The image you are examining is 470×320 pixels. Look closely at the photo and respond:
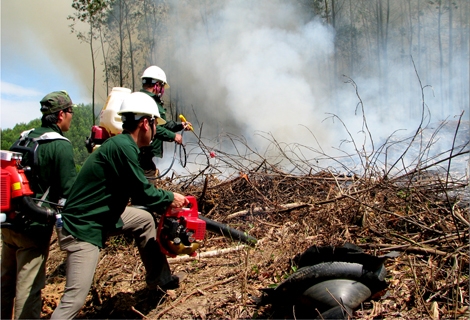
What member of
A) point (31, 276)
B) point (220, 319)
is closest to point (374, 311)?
point (220, 319)

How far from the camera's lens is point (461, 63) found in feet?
55.9

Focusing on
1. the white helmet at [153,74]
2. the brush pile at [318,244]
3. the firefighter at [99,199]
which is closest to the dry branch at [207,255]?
the brush pile at [318,244]

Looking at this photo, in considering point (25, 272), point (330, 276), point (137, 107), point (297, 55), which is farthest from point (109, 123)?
point (297, 55)

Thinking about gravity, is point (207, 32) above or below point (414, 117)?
above

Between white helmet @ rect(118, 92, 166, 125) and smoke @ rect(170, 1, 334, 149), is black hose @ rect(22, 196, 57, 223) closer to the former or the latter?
white helmet @ rect(118, 92, 166, 125)

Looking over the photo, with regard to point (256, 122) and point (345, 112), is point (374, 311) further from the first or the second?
point (345, 112)

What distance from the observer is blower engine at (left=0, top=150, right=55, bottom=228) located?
227 centimetres

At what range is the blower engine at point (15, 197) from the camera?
2266mm

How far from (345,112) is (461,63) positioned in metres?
6.17

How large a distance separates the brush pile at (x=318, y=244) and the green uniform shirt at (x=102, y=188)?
37.0 inches

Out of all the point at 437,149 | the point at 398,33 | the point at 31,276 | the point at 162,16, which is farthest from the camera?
the point at 162,16

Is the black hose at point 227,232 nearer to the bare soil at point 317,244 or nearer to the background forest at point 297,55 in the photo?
the bare soil at point 317,244

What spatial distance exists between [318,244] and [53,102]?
7.66ft

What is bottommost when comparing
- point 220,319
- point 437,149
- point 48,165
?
point 220,319
